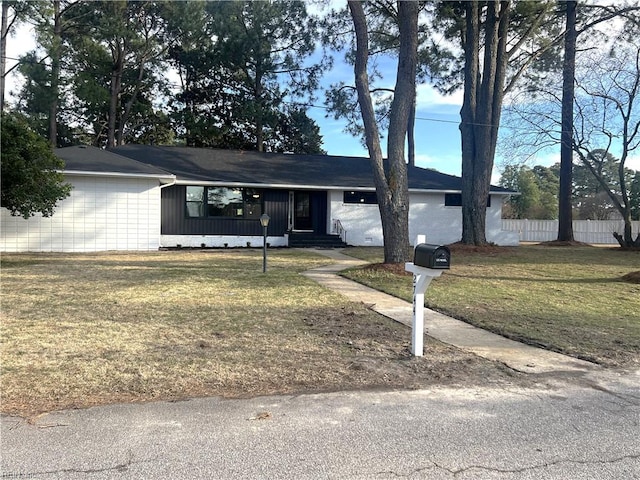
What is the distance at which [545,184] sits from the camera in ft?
184

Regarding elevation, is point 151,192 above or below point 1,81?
below

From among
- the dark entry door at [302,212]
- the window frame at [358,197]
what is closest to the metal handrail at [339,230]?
the window frame at [358,197]

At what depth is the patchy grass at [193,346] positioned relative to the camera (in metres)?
4.01

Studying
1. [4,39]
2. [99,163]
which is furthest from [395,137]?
[4,39]

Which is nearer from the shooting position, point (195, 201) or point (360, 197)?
point (195, 201)

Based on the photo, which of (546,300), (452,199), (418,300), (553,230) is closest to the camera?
(418,300)

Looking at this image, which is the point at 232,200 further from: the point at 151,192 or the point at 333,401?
the point at 333,401

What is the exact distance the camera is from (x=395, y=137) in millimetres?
11719

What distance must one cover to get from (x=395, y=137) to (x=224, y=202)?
9.94 m

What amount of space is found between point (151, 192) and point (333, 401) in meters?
15.0

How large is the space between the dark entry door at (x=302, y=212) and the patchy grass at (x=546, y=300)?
22.9ft

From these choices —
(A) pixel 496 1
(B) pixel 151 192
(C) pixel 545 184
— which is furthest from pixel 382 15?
(C) pixel 545 184

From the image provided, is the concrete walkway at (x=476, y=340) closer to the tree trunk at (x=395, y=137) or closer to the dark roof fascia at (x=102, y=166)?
the tree trunk at (x=395, y=137)

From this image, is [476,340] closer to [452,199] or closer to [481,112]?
[481,112]
